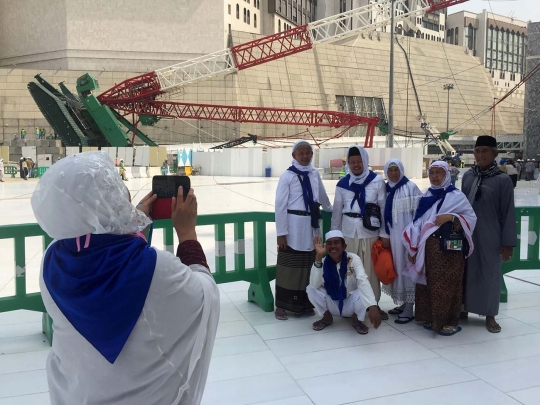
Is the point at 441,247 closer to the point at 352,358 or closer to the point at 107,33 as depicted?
the point at 352,358

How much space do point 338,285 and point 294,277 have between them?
48 cm

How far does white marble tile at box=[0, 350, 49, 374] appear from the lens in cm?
332

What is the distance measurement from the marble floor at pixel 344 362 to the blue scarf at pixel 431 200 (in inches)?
38.5

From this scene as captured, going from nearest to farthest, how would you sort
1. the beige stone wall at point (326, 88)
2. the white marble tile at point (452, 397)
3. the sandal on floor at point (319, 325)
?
the white marble tile at point (452, 397)
the sandal on floor at point (319, 325)
the beige stone wall at point (326, 88)

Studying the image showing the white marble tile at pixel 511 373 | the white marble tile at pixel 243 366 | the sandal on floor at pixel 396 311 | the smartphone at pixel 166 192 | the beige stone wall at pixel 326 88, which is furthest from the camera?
the beige stone wall at pixel 326 88

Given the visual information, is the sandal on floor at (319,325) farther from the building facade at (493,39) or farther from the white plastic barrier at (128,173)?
the building facade at (493,39)

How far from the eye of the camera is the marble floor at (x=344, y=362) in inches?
114

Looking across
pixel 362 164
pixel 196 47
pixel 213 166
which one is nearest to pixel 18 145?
pixel 213 166

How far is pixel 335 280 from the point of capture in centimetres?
393

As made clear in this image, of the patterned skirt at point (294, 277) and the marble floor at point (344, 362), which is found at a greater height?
the patterned skirt at point (294, 277)

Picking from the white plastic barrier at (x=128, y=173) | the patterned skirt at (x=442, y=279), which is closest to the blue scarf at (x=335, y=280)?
the patterned skirt at (x=442, y=279)

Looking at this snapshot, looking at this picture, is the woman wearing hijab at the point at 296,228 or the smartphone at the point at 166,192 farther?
the woman wearing hijab at the point at 296,228

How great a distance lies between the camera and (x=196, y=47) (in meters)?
38.2

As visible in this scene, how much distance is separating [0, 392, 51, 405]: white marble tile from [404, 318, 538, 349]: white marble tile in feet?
8.64
